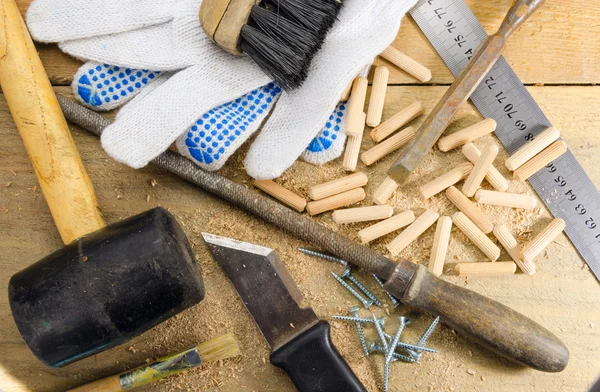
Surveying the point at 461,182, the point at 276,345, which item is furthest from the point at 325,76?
the point at 276,345

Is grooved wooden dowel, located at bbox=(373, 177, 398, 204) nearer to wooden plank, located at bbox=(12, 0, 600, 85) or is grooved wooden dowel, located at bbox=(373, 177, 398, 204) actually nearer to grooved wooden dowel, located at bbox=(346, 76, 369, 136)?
grooved wooden dowel, located at bbox=(346, 76, 369, 136)

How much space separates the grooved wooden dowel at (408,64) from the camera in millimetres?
1287

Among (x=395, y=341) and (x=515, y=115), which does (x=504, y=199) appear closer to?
(x=515, y=115)

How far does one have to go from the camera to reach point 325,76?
122 cm

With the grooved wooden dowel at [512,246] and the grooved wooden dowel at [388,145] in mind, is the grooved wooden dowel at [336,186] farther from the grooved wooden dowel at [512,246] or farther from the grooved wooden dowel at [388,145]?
the grooved wooden dowel at [512,246]

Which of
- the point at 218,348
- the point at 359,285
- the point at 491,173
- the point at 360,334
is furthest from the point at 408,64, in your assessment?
the point at 218,348

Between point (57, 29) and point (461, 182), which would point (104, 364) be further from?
point (461, 182)

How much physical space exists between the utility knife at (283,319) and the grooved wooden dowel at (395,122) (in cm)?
37

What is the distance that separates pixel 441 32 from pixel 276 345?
2.70ft

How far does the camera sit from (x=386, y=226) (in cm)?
123

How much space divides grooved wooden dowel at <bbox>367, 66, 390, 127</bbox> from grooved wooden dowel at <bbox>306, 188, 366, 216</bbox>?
0.17 meters

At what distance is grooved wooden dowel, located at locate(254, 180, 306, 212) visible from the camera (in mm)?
1251

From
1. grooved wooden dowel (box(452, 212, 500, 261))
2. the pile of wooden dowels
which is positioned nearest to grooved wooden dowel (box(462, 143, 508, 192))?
the pile of wooden dowels

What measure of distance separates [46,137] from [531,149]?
1074mm
